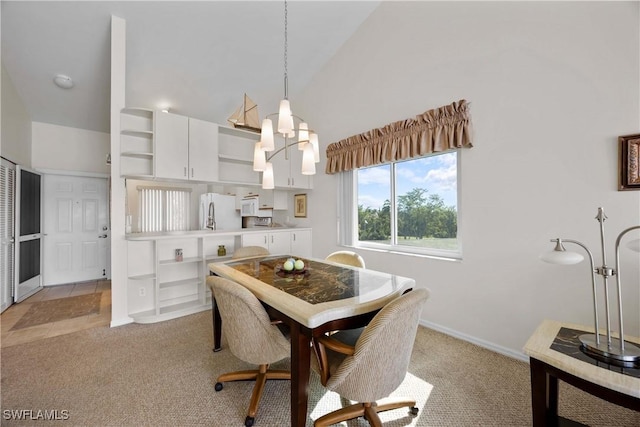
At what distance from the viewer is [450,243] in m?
2.78

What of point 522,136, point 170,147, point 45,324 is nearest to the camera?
point 522,136

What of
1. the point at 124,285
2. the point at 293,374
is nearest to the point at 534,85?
the point at 293,374

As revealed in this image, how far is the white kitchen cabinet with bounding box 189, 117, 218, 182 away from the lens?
130 inches

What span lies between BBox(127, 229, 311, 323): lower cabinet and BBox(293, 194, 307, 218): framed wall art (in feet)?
2.04

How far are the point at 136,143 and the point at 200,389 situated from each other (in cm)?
283

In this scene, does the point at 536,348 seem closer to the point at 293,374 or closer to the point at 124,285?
the point at 293,374

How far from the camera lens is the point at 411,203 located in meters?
3.16

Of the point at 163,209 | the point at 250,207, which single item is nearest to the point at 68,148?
the point at 163,209

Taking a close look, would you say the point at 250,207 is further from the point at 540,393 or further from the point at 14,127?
the point at 540,393

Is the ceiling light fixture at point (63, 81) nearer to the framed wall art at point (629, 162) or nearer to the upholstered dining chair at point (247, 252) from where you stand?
the upholstered dining chair at point (247, 252)

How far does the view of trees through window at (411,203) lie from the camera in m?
2.80

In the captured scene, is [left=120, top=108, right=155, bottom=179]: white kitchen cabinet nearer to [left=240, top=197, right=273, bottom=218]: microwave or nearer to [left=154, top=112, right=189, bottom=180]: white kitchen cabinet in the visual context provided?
[left=154, top=112, right=189, bottom=180]: white kitchen cabinet

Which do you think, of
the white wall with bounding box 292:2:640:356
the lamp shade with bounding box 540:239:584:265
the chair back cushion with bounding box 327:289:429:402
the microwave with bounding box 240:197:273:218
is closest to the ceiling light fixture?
the microwave with bounding box 240:197:273:218

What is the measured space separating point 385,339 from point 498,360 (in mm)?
1674
